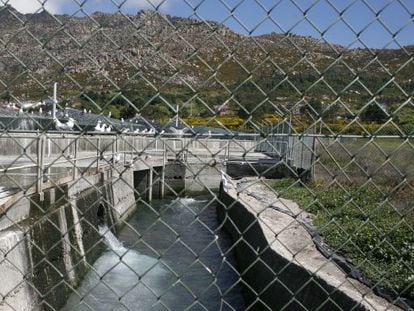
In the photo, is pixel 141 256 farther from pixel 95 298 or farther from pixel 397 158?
pixel 397 158

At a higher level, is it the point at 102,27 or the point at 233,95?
the point at 102,27

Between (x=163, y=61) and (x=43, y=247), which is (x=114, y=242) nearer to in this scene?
(x=43, y=247)

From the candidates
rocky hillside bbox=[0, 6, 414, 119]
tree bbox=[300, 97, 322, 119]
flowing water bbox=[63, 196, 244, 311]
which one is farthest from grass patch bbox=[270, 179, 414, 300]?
rocky hillside bbox=[0, 6, 414, 119]

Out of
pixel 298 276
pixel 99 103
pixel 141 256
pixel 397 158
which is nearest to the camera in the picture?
pixel 99 103

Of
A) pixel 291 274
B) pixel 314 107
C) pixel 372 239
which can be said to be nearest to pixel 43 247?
pixel 291 274

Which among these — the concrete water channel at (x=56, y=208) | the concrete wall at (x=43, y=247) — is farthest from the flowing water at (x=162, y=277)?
the concrete wall at (x=43, y=247)

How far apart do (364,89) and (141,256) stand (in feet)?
33.2

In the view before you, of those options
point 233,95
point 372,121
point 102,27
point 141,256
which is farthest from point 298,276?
point 141,256

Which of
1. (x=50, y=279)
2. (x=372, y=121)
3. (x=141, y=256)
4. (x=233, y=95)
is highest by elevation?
(x=233, y=95)

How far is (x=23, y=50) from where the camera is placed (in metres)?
2.46

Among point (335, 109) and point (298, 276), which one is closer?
point (335, 109)

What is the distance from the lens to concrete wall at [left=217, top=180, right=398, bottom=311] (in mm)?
3972

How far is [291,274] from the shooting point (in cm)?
625

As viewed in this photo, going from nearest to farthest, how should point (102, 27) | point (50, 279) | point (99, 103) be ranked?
point (102, 27), point (99, 103), point (50, 279)
